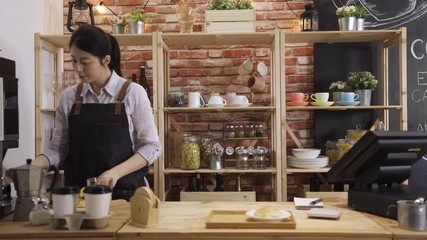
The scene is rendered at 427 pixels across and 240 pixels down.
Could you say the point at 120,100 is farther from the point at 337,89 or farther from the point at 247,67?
→ the point at 337,89

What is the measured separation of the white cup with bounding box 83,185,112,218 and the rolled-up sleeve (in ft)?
2.34

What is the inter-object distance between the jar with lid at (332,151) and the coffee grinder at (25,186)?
2353 mm

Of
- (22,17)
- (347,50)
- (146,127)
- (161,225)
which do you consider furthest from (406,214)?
(22,17)

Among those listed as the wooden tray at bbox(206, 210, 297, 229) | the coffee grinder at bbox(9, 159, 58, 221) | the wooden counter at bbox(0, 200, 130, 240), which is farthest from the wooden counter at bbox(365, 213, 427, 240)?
the coffee grinder at bbox(9, 159, 58, 221)

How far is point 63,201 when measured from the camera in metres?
1.68

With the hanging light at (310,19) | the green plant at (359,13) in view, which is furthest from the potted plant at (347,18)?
the hanging light at (310,19)

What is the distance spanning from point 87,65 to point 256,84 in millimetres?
1615

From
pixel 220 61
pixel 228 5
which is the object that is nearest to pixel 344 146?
pixel 220 61

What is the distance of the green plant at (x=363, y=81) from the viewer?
3.58 metres

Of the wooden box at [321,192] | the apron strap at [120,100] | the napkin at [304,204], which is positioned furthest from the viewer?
the wooden box at [321,192]

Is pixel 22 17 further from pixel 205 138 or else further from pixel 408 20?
pixel 408 20

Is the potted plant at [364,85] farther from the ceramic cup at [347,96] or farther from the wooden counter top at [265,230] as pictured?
the wooden counter top at [265,230]

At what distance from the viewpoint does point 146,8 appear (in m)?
4.05

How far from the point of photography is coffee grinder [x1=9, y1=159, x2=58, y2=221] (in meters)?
1.85
